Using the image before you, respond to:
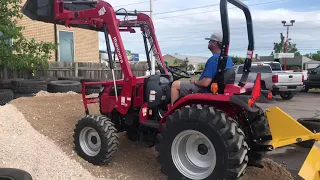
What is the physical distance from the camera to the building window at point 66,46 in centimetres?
1906

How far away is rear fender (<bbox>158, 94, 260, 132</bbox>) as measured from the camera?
4.26m

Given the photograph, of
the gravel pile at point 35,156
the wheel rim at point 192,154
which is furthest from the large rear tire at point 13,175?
the wheel rim at point 192,154

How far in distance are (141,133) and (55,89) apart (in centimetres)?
603

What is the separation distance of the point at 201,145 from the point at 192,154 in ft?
0.64

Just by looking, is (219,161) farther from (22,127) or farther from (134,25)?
(22,127)

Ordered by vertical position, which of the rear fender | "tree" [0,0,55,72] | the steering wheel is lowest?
the rear fender

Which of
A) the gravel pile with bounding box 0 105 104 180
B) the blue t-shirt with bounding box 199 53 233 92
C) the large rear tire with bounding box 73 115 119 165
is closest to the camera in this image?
the blue t-shirt with bounding box 199 53 233 92

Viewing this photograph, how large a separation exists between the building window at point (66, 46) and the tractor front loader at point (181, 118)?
1319cm

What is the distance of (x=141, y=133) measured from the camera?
5617 mm

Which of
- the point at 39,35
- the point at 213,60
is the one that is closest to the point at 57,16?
the point at 213,60

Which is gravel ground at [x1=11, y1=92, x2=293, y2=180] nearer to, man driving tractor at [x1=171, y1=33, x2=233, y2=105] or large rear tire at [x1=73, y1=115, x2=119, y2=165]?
large rear tire at [x1=73, y1=115, x2=119, y2=165]

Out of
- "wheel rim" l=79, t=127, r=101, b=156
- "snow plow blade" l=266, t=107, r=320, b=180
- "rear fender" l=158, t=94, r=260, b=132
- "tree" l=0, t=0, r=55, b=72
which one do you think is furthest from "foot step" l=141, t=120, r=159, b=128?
"tree" l=0, t=0, r=55, b=72

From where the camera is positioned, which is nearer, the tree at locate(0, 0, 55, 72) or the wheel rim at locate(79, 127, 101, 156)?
the wheel rim at locate(79, 127, 101, 156)

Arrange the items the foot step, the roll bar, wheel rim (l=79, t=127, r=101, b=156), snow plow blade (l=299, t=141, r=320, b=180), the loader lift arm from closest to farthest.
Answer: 1. snow plow blade (l=299, t=141, r=320, b=180)
2. the roll bar
3. the foot step
4. the loader lift arm
5. wheel rim (l=79, t=127, r=101, b=156)
